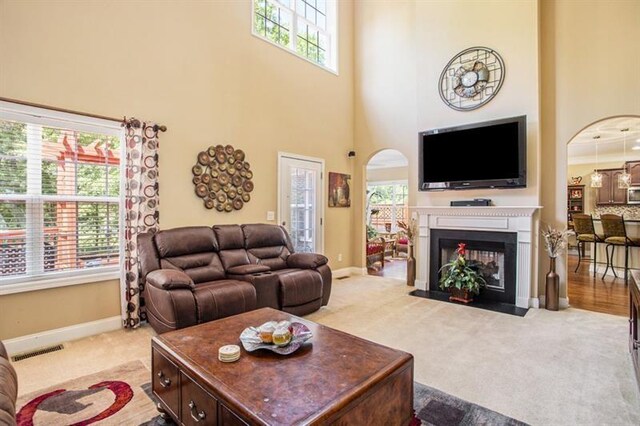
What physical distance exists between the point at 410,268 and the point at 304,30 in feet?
14.8

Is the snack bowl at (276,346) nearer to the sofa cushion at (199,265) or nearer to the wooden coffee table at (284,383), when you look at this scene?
the wooden coffee table at (284,383)

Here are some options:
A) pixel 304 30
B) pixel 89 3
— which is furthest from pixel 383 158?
pixel 89 3

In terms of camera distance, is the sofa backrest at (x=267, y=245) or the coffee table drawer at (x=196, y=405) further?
the sofa backrest at (x=267, y=245)

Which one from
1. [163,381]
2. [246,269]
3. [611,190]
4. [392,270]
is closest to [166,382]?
[163,381]

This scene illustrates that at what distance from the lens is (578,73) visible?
432cm

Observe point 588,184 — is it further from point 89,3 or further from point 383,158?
point 89,3

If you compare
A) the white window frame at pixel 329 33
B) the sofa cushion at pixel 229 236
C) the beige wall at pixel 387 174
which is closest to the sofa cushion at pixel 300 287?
the sofa cushion at pixel 229 236

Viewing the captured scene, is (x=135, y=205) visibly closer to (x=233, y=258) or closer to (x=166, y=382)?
(x=233, y=258)

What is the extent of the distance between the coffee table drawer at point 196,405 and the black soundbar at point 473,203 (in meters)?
4.28

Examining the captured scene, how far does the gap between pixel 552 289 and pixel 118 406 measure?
15.6 ft

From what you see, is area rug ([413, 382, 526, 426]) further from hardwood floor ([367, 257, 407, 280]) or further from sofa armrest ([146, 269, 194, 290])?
hardwood floor ([367, 257, 407, 280])

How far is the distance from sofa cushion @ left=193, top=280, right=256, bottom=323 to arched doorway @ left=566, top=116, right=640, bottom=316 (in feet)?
13.8

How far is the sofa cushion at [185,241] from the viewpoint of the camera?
365cm

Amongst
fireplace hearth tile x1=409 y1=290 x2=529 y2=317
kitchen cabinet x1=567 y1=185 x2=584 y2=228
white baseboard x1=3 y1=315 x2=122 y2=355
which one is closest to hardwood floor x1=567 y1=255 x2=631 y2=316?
fireplace hearth tile x1=409 y1=290 x2=529 y2=317
